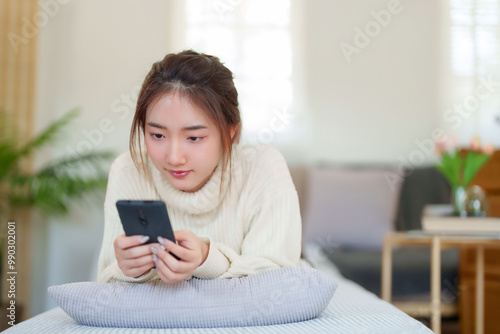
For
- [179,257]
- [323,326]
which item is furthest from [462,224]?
[179,257]

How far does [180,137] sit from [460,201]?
1723 mm

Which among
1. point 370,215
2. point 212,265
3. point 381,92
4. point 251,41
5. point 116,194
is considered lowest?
point 370,215

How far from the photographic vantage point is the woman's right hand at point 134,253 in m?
0.99

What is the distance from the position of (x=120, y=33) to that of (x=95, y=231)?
4.74 ft

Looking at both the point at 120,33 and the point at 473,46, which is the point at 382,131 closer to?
the point at 473,46

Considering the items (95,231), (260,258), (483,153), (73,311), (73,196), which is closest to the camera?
(73,311)

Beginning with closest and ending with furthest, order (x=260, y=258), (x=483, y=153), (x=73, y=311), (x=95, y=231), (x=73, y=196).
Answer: (x=73, y=311), (x=260, y=258), (x=483, y=153), (x=73, y=196), (x=95, y=231)

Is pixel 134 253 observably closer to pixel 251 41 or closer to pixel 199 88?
pixel 199 88

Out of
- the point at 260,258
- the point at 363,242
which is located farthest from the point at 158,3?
the point at 260,258

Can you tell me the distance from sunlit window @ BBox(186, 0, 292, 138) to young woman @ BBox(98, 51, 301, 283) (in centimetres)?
274

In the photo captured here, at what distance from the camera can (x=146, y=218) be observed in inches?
36.7

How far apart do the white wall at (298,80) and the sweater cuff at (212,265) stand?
10.00ft

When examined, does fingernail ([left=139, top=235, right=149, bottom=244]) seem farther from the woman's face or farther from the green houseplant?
the green houseplant

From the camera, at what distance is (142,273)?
106cm
